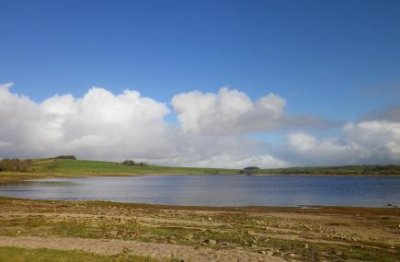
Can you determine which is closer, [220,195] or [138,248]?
[138,248]

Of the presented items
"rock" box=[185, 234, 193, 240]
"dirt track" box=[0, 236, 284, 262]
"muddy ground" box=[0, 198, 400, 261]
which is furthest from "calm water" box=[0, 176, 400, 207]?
"dirt track" box=[0, 236, 284, 262]

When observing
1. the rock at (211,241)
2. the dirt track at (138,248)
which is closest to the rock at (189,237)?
the rock at (211,241)

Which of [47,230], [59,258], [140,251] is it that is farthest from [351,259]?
[47,230]

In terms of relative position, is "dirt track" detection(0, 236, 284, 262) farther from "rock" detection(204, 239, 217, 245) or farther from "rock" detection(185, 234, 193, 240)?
"rock" detection(185, 234, 193, 240)

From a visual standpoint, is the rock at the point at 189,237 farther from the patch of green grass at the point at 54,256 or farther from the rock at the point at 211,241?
the patch of green grass at the point at 54,256

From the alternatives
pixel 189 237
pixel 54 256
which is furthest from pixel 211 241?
pixel 54 256

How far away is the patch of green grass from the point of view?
18.2 metres

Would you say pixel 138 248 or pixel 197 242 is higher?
pixel 138 248

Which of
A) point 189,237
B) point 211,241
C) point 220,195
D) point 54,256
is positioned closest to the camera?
point 54,256

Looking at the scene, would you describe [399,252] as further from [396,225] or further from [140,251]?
[396,225]

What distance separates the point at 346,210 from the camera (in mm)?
61531

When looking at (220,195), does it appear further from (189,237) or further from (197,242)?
(197,242)

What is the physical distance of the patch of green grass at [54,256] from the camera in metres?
18.2

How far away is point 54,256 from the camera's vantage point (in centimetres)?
1891
